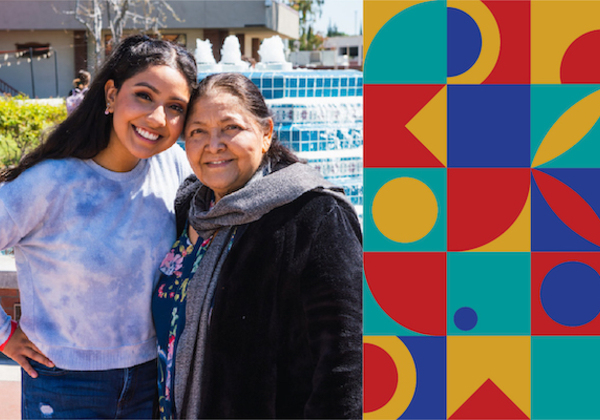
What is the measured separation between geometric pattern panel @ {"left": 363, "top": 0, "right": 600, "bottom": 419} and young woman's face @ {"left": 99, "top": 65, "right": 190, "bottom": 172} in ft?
3.35

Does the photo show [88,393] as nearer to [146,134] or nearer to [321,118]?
[146,134]

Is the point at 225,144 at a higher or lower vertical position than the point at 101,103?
lower

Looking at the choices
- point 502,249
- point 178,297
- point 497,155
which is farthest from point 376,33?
point 178,297

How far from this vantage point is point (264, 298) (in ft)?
6.14

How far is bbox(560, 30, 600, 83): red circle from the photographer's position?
1.31m

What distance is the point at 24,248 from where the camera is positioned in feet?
7.21

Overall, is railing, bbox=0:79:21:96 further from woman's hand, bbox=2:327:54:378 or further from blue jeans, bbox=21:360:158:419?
blue jeans, bbox=21:360:158:419

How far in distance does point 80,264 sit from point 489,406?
1.37 m

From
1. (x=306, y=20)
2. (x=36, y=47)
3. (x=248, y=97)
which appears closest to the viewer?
(x=248, y=97)

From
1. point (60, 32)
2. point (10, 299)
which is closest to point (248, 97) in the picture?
point (10, 299)

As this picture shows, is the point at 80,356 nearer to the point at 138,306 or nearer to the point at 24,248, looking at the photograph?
the point at 138,306

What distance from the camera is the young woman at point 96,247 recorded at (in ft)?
7.04

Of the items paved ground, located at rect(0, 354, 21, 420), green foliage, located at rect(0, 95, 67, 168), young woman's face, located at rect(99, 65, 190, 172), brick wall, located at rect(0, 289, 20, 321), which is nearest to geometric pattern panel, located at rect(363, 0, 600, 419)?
young woman's face, located at rect(99, 65, 190, 172)

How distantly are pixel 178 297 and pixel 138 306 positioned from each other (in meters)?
0.19
